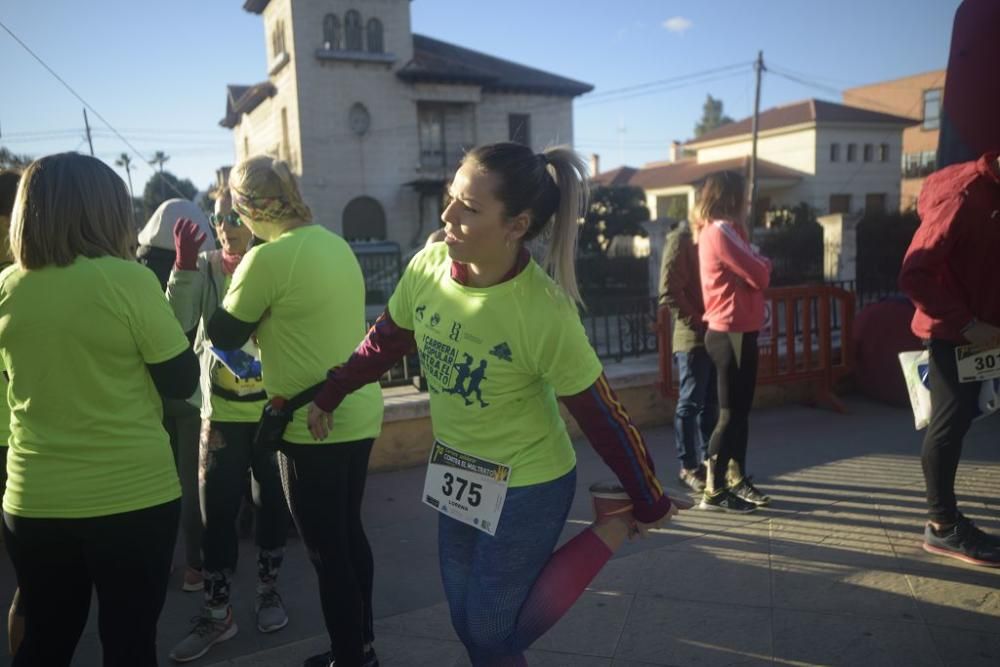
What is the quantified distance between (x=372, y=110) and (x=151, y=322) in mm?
30189

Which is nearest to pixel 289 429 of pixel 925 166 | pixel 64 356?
pixel 64 356

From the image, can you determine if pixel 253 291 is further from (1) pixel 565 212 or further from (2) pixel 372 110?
(2) pixel 372 110

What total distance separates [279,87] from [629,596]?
104 ft

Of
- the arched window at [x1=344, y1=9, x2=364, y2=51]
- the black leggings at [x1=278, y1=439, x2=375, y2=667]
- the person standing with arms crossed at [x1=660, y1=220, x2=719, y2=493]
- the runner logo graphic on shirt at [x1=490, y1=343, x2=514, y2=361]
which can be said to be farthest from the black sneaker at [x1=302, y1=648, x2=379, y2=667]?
the arched window at [x1=344, y1=9, x2=364, y2=51]

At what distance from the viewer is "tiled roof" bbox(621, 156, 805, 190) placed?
140ft

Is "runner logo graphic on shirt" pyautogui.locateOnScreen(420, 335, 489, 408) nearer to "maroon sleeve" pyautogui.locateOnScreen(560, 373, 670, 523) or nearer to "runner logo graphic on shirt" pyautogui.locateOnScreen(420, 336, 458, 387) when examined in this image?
"runner logo graphic on shirt" pyautogui.locateOnScreen(420, 336, 458, 387)

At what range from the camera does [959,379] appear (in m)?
3.47

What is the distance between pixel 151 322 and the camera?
203 cm

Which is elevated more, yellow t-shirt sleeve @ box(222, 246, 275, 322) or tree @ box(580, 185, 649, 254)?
tree @ box(580, 185, 649, 254)

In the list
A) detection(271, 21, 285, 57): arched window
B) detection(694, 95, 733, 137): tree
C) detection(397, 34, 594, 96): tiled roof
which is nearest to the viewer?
detection(271, 21, 285, 57): arched window

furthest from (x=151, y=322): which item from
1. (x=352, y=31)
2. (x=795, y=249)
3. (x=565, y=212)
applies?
(x=352, y=31)

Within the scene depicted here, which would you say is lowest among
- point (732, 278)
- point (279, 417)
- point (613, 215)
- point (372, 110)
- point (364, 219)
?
point (279, 417)

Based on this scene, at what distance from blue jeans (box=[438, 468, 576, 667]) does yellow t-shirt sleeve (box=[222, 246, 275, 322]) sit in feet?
3.60

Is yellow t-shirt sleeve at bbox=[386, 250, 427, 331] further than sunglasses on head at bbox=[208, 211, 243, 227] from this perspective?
No
